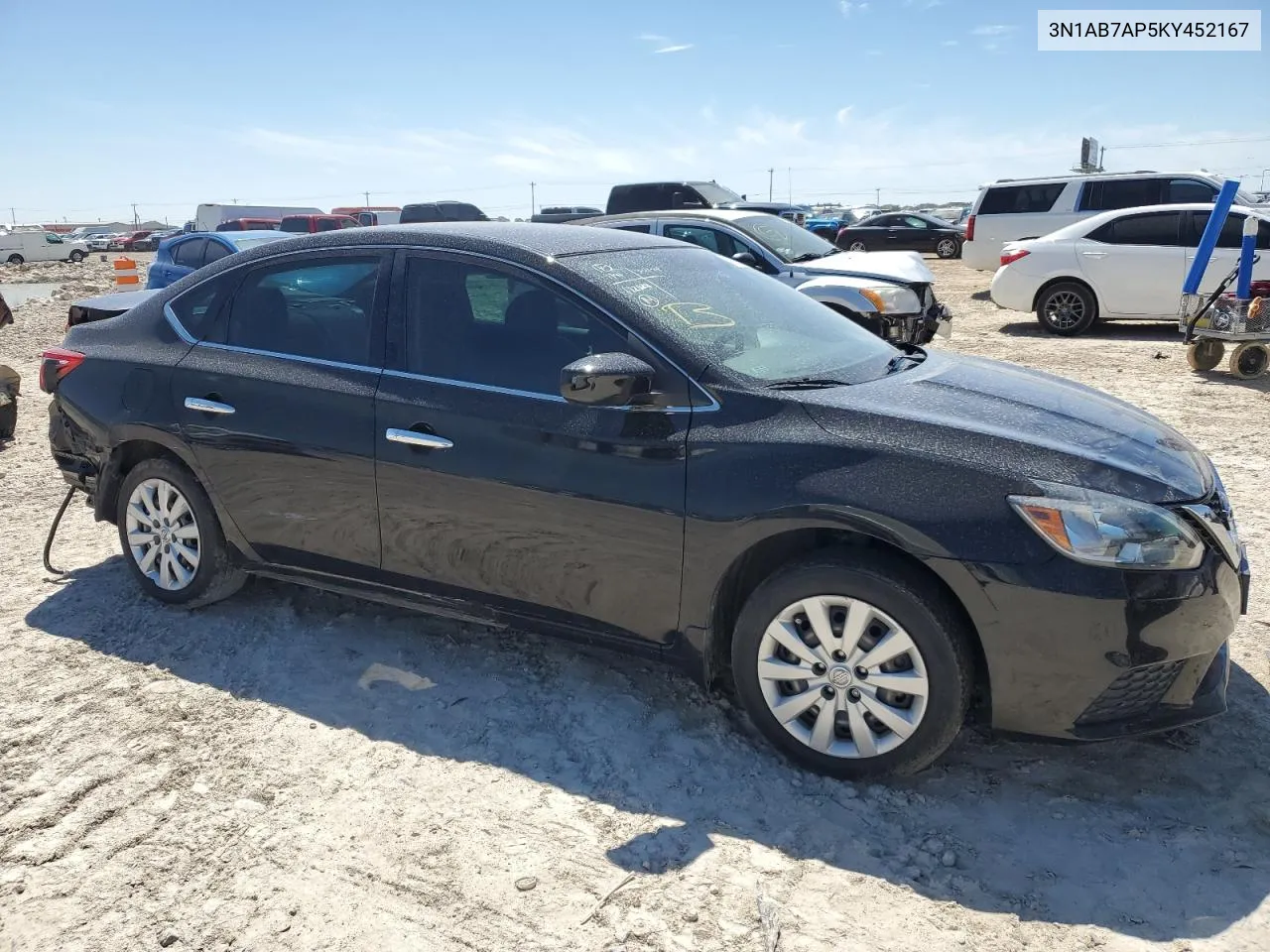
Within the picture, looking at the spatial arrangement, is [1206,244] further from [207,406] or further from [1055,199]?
[207,406]

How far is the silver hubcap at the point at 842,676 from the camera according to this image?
2957 millimetres

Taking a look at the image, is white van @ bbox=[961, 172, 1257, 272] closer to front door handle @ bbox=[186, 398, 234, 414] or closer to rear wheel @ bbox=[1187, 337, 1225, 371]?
rear wheel @ bbox=[1187, 337, 1225, 371]

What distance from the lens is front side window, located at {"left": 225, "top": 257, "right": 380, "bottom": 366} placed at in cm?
391

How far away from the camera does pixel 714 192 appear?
1809 cm

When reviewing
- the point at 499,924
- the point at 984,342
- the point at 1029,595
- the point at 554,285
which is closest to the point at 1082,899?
the point at 1029,595

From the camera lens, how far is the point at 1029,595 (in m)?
2.78

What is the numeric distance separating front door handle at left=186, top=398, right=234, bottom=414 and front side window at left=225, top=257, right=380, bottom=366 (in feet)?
0.89

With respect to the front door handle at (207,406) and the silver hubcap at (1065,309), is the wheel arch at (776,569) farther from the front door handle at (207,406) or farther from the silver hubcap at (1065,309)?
the silver hubcap at (1065,309)

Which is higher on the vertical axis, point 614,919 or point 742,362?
point 742,362

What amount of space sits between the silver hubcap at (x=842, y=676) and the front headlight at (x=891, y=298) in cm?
661

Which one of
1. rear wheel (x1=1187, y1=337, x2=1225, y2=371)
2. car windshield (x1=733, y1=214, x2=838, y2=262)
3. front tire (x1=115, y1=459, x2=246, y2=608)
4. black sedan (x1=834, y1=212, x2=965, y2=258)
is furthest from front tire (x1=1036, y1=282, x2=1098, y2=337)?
black sedan (x1=834, y1=212, x2=965, y2=258)

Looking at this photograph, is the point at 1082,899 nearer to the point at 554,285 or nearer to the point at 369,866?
the point at 369,866

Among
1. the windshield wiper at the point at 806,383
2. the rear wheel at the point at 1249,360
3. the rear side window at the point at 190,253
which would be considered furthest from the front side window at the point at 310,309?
the rear side window at the point at 190,253

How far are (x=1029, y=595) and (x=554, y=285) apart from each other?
6.25 ft
